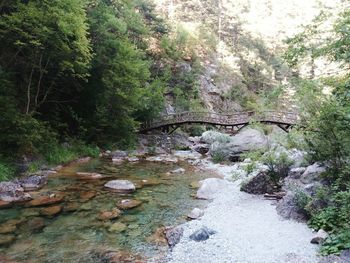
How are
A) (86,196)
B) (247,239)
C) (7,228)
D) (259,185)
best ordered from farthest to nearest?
(259,185), (86,196), (7,228), (247,239)

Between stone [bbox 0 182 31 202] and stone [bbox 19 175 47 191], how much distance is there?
192mm

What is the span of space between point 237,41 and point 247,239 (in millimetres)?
41123

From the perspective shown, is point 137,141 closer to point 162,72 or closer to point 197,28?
point 162,72

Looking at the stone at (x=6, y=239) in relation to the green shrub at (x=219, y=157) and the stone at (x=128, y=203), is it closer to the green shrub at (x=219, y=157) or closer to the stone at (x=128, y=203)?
Answer: the stone at (x=128, y=203)

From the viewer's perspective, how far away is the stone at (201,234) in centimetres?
649

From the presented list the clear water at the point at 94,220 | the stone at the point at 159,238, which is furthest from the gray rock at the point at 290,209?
the stone at the point at 159,238

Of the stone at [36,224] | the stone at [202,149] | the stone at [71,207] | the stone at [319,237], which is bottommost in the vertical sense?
the stone at [202,149]

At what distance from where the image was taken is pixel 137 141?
21.3m

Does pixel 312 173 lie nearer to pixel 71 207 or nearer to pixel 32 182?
pixel 71 207

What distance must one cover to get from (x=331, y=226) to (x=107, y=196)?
5996mm

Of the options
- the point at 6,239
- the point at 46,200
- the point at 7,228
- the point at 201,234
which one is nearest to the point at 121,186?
the point at 46,200

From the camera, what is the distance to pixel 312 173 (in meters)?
8.89

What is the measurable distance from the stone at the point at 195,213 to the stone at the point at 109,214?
5.78 feet

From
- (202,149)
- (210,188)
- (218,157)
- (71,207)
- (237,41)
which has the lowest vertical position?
(202,149)
